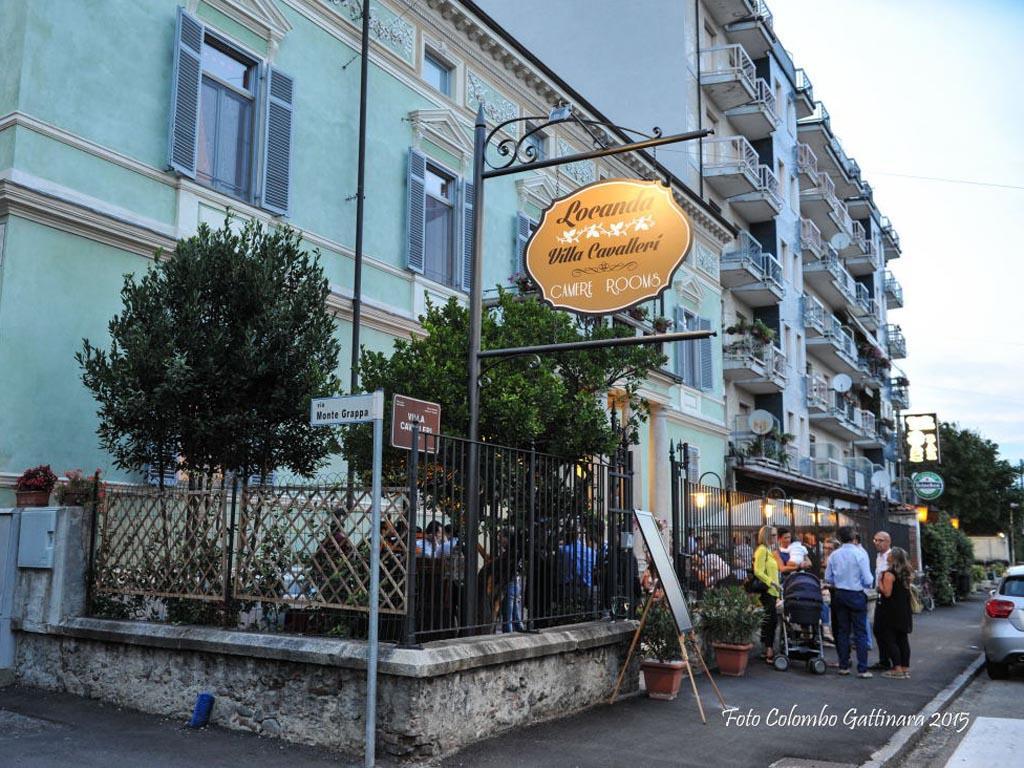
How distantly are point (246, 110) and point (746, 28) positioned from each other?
24.1 meters

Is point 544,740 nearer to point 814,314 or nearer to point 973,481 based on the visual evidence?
point 814,314

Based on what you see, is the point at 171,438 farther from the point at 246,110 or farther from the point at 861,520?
the point at 861,520

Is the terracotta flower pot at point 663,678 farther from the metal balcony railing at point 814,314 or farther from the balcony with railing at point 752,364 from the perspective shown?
the metal balcony railing at point 814,314

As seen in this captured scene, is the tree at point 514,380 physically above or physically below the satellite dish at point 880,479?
below

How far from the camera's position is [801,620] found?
41.0 ft

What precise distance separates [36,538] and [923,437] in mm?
36024

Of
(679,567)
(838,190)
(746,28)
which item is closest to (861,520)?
(679,567)

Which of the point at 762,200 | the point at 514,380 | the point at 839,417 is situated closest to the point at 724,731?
the point at 514,380

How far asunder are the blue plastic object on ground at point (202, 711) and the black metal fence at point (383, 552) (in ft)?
2.29

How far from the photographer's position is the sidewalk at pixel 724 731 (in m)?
7.18

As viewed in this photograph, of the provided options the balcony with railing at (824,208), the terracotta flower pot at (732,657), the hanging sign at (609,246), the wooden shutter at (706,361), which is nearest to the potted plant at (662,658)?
the terracotta flower pot at (732,657)

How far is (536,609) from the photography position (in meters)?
8.68

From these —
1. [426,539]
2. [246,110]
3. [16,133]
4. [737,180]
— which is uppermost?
[737,180]

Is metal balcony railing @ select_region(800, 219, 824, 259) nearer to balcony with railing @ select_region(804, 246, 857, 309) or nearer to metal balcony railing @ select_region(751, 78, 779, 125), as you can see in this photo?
balcony with railing @ select_region(804, 246, 857, 309)
